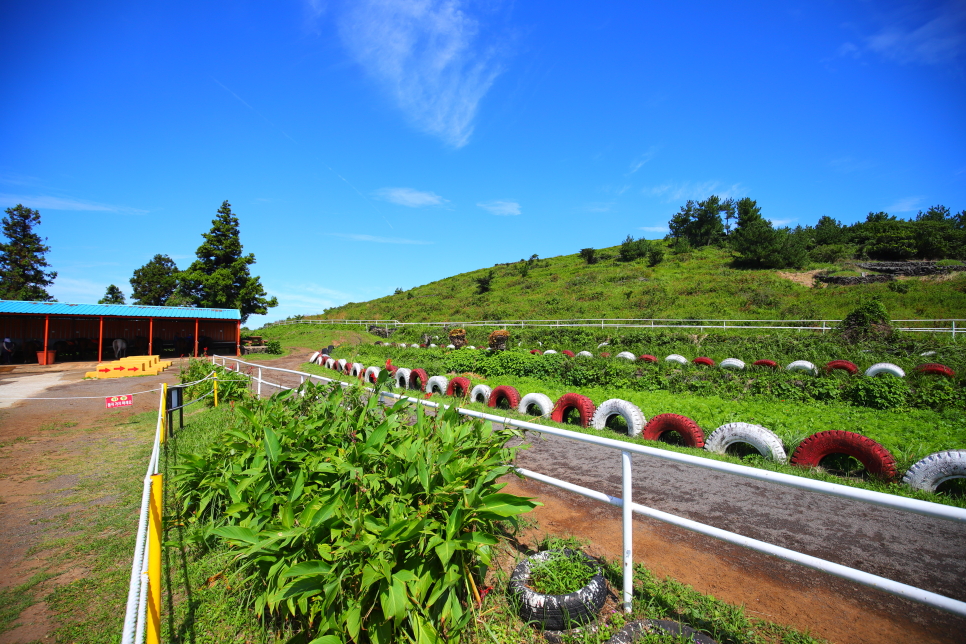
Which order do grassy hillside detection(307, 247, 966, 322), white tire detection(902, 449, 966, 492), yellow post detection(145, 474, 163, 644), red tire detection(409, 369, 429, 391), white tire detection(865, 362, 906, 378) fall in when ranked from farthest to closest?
grassy hillside detection(307, 247, 966, 322) < red tire detection(409, 369, 429, 391) < white tire detection(865, 362, 906, 378) < white tire detection(902, 449, 966, 492) < yellow post detection(145, 474, 163, 644)

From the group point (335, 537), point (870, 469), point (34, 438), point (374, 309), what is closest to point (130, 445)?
point (34, 438)

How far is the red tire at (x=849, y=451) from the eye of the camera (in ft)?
15.4

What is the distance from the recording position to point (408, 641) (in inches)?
81.1

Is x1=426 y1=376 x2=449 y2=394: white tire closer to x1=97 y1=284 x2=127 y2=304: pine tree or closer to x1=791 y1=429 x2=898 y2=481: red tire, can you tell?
x1=791 y1=429 x2=898 y2=481: red tire

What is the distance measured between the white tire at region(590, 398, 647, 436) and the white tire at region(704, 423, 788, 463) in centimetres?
111

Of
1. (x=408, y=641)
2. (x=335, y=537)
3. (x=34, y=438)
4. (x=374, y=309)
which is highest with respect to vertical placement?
(x=374, y=309)

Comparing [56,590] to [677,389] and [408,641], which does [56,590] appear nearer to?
[408,641]

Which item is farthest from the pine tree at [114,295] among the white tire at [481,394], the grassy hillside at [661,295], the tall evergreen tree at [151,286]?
the white tire at [481,394]

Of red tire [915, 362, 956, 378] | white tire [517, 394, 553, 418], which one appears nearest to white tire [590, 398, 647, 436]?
white tire [517, 394, 553, 418]

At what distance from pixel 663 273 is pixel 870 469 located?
45.8 m

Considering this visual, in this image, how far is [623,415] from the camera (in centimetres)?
727

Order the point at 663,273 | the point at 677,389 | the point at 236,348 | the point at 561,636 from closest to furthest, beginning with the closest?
the point at 561,636
the point at 677,389
the point at 236,348
the point at 663,273

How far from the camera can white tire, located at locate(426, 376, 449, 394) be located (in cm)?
1185

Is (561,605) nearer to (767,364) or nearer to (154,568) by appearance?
(154,568)
